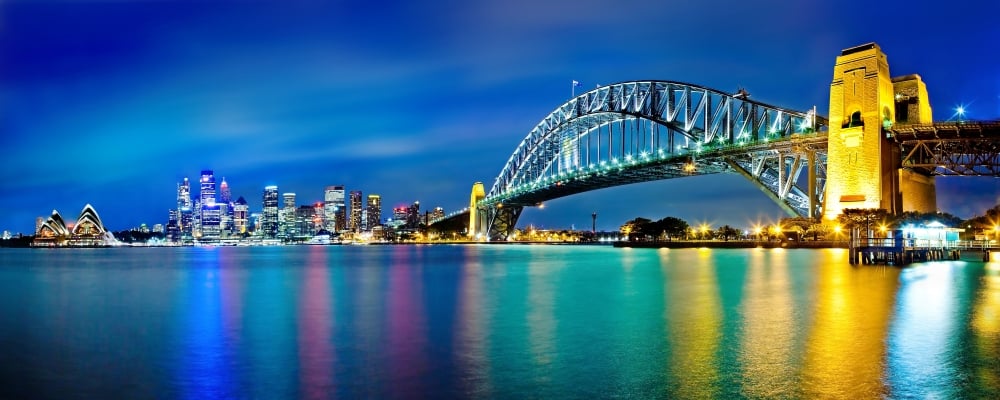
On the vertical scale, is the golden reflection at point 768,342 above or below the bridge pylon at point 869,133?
below

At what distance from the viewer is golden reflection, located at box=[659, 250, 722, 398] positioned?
10664mm

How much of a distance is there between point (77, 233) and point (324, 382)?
609 feet

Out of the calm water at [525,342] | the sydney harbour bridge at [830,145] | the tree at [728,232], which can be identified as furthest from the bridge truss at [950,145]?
the tree at [728,232]

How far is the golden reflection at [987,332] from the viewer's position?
35.1ft

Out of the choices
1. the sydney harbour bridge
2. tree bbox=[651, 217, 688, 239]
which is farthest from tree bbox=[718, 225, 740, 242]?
the sydney harbour bridge

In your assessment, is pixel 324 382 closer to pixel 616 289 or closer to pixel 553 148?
pixel 616 289

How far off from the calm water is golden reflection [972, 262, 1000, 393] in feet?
0.16

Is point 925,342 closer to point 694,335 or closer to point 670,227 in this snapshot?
point 694,335

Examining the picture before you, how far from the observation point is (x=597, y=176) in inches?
3115

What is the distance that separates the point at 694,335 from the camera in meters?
15.2

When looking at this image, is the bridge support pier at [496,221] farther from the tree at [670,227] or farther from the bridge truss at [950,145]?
the bridge truss at [950,145]

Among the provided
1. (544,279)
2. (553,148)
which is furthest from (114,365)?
(553,148)

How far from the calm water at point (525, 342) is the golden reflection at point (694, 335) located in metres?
0.06

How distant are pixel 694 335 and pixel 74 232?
185 metres
